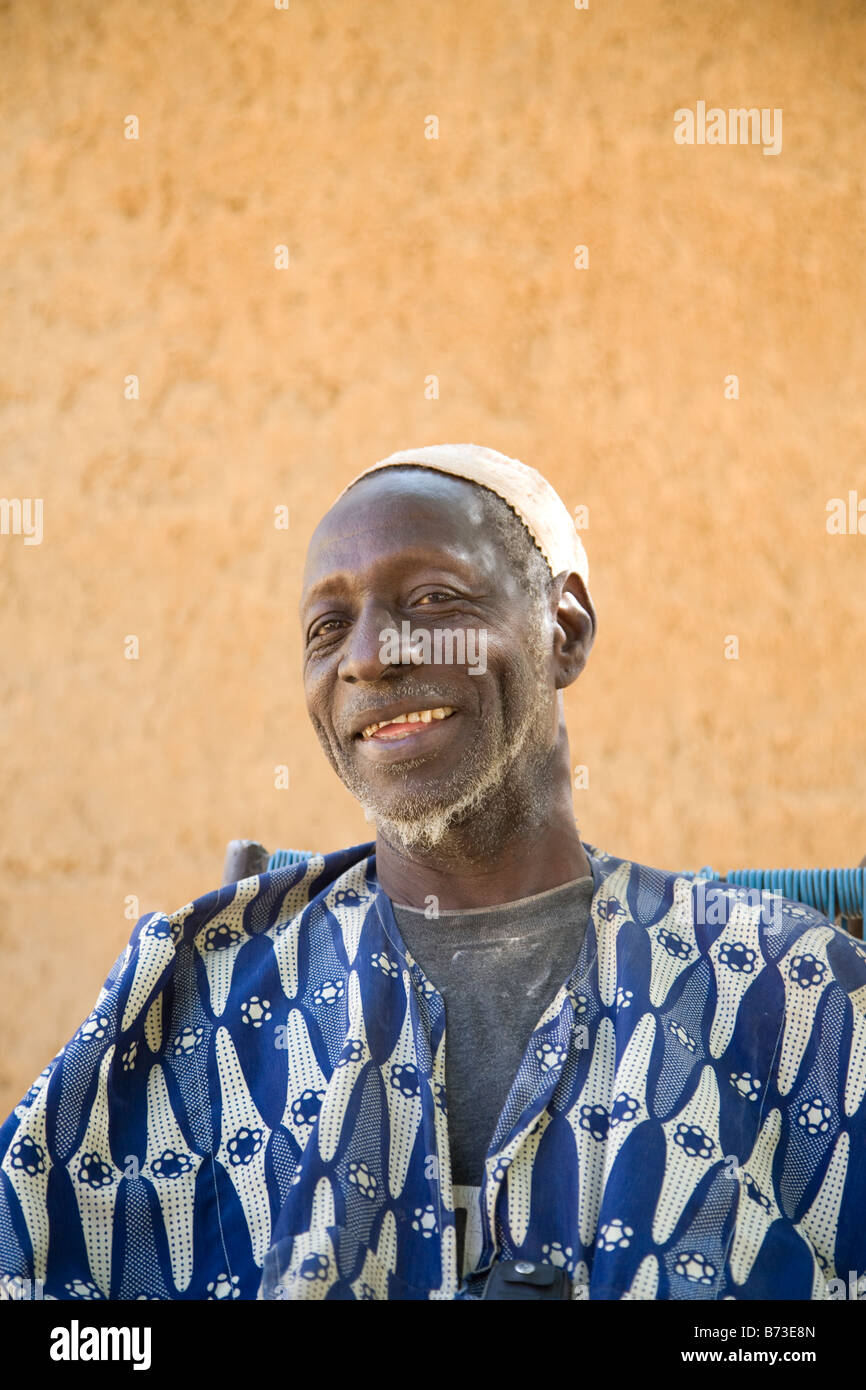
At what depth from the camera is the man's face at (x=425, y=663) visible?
1.52 metres

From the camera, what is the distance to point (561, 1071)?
4.72ft

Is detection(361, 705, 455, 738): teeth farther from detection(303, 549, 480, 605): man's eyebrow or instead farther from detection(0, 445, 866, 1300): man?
detection(303, 549, 480, 605): man's eyebrow

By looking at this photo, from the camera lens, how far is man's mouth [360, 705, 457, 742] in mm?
1521

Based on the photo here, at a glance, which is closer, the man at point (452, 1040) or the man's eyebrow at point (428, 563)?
the man at point (452, 1040)

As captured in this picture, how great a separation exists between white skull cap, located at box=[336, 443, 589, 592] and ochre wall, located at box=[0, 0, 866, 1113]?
54.3 inches

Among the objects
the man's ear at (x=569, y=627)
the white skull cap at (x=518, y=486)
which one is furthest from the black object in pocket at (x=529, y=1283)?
the white skull cap at (x=518, y=486)

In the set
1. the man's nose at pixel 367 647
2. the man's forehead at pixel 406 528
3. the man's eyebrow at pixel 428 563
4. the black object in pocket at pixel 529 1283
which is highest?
the man's forehead at pixel 406 528

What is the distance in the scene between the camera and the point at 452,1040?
1528 millimetres

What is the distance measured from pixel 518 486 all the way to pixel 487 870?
522mm

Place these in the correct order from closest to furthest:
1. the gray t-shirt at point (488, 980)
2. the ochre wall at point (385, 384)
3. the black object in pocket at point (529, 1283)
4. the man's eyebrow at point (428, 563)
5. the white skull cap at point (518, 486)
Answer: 1. the black object in pocket at point (529, 1283)
2. the gray t-shirt at point (488, 980)
3. the man's eyebrow at point (428, 563)
4. the white skull cap at point (518, 486)
5. the ochre wall at point (385, 384)

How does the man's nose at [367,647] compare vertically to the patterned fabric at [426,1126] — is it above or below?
above

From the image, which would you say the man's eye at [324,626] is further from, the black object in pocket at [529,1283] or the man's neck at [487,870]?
the black object in pocket at [529,1283]

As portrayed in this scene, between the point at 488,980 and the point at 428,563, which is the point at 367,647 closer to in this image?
the point at 428,563

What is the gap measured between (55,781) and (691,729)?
5.16ft
